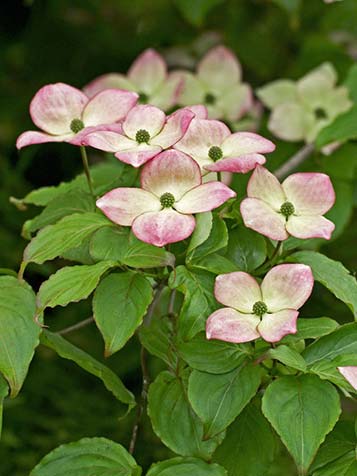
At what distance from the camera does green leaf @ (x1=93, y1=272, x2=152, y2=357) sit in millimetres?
740

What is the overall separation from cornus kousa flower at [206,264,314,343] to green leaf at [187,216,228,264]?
0.03 m

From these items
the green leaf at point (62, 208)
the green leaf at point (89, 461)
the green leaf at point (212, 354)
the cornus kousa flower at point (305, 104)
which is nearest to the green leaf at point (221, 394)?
the green leaf at point (212, 354)

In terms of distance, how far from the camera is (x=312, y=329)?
0.76 metres

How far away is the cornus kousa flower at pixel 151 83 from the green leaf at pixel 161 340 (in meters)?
0.69

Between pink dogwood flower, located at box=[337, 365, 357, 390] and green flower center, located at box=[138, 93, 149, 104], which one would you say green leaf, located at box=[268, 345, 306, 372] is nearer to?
pink dogwood flower, located at box=[337, 365, 357, 390]

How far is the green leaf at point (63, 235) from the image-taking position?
77 centimetres

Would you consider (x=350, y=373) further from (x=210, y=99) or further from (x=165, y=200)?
(x=210, y=99)

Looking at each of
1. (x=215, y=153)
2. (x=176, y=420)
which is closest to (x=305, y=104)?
(x=215, y=153)

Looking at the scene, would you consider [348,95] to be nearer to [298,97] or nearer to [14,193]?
[298,97]

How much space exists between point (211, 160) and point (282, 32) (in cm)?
115

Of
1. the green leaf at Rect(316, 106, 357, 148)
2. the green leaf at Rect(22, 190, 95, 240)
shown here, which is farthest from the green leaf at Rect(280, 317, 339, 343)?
the green leaf at Rect(316, 106, 357, 148)

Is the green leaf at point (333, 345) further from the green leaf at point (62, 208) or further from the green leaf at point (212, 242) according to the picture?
the green leaf at point (62, 208)

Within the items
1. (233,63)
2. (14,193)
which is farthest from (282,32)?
(14,193)

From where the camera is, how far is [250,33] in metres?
1.88
